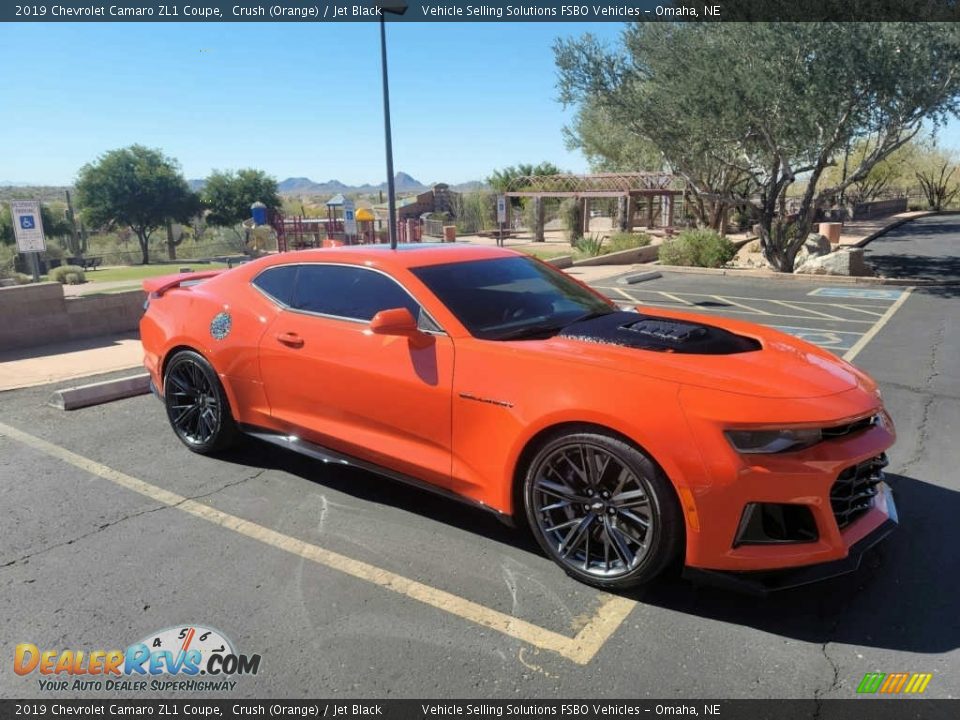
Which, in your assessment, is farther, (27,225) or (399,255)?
(27,225)

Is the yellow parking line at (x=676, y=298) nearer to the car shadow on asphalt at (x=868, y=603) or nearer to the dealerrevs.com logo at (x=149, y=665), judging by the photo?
the car shadow on asphalt at (x=868, y=603)

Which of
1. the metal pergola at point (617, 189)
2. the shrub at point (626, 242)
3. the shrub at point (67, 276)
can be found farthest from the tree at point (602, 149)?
the shrub at point (67, 276)

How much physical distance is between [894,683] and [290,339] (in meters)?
3.31

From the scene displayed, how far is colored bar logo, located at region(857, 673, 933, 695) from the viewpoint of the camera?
7.87 ft

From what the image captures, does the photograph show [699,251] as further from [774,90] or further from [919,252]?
[919,252]

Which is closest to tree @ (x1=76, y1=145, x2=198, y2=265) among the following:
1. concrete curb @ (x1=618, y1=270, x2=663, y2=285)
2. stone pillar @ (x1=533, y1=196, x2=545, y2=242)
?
stone pillar @ (x1=533, y1=196, x2=545, y2=242)

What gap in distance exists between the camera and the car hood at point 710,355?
2.85 m

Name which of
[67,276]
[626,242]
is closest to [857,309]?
[626,242]

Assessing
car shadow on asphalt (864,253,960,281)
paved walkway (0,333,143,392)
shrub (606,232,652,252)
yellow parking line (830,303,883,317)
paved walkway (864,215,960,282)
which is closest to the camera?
paved walkway (0,333,143,392)

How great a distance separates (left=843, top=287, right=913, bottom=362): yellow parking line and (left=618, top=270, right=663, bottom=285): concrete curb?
4941 millimetres

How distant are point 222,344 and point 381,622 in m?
2.31

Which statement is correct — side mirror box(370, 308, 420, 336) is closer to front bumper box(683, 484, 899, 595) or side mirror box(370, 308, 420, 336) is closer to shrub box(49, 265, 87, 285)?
front bumper box(683, 484, 899, 595)

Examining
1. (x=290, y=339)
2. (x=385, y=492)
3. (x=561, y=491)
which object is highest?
(x=290, y=339)

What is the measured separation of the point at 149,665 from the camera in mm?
2629
